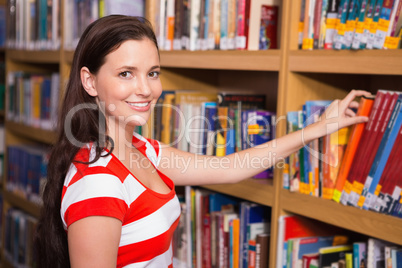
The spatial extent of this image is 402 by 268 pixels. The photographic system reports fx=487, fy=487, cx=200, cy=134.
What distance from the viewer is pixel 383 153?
1.23 meters

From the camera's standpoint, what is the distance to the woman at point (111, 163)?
1.08m

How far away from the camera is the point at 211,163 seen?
1469 millimetres

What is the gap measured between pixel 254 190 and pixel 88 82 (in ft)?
2.17

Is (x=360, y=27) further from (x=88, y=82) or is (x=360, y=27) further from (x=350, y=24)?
(x=88, y=82)

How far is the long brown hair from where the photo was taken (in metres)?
1.18

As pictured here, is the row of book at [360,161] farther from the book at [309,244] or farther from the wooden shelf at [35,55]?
the wooden shelf at [35,55]

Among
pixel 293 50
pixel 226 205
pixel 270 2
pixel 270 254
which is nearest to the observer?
pixel 293 50

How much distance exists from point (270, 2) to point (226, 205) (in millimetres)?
739

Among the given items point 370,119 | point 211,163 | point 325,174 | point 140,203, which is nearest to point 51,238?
point 140,203

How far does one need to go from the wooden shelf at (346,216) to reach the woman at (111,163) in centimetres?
19

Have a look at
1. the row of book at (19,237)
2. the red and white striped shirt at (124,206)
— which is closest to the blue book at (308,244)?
the red and white striped shirt at (124,206)

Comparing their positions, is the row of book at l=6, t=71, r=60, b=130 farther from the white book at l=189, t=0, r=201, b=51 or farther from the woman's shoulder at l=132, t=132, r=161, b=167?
the woman's shoulder at l=132, t=132, r=161, b=167

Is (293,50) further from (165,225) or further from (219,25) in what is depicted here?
(165,225)

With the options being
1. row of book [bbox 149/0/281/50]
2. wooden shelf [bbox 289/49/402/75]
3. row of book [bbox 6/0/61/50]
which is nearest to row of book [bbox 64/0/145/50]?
row of book [bbox 6/0/61/50]
